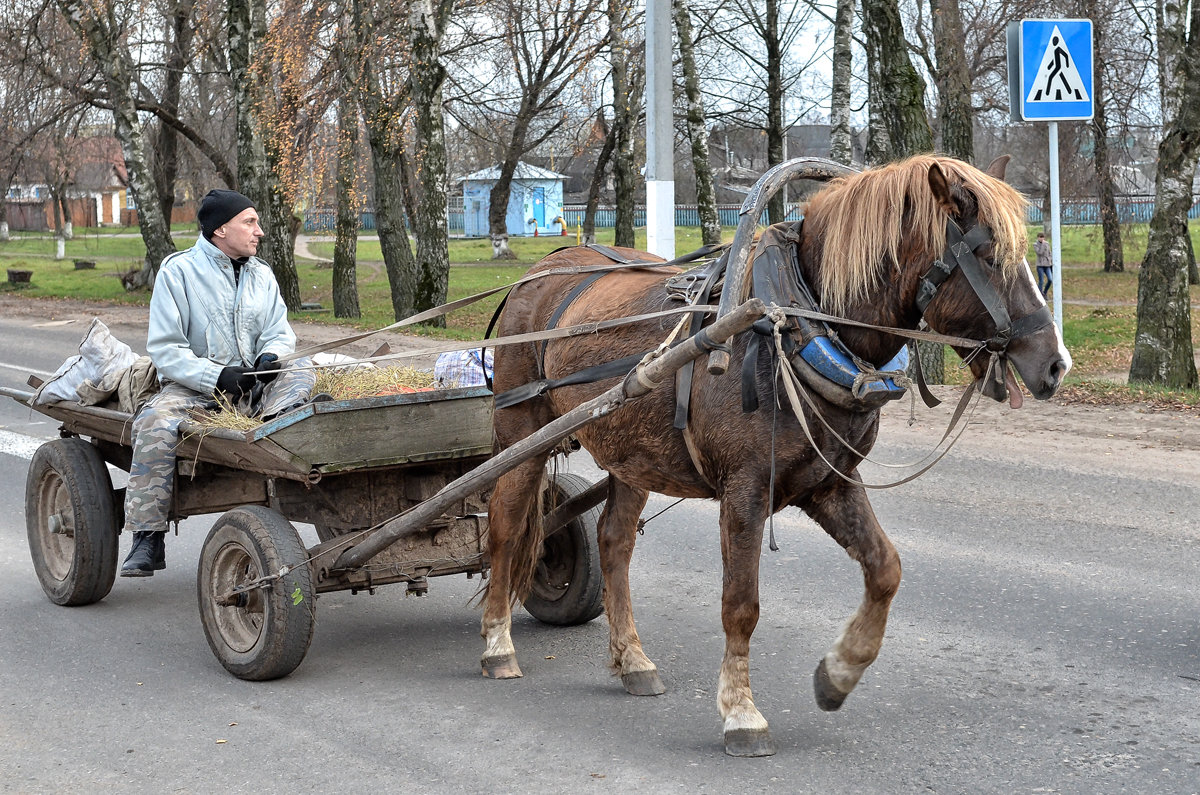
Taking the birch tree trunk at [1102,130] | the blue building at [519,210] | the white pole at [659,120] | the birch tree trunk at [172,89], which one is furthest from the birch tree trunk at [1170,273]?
the blue building at [519,210]

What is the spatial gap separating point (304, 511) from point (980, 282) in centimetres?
302

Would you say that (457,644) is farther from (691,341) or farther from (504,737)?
(691,341)

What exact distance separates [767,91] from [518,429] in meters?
29.4

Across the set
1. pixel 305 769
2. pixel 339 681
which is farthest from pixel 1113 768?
pixel 339 681

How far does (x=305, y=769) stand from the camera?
4195mm

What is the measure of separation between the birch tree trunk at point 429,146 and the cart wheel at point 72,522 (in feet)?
39.9

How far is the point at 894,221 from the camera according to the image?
4043 mm

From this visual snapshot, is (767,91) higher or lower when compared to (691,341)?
higher

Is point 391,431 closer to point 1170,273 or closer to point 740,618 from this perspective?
point 740,618

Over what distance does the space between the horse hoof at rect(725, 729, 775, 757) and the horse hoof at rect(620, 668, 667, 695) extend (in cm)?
71

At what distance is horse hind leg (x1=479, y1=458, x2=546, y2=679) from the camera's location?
17.3 ft

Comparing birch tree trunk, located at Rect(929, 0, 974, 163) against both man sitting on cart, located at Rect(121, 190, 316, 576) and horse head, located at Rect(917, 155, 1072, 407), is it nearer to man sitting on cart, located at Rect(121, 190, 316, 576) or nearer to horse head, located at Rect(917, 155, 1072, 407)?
man sitting on cart, located at Rect(121, 190, 316, 576)

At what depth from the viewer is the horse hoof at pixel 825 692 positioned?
14.4 feet

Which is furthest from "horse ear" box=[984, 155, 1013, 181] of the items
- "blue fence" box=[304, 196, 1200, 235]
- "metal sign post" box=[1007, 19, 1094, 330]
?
"blue fence" box=[304, 196, 1200, 235]
